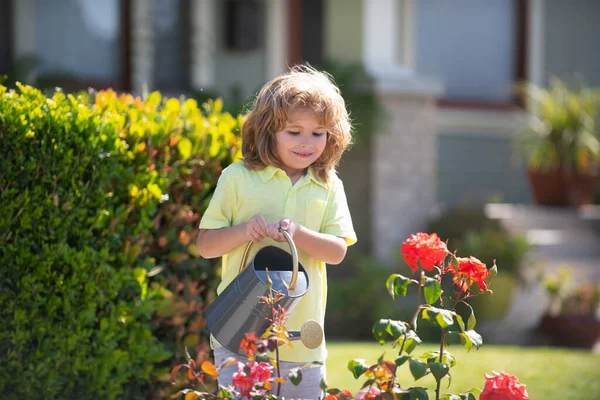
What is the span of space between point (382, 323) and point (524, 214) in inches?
281

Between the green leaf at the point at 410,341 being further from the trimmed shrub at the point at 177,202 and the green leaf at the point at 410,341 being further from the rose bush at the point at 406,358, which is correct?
the trimmed shrub at the point at 177,202

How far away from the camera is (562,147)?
938 centimetres

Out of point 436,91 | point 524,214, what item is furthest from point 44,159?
point 524,214

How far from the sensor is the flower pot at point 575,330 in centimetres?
721

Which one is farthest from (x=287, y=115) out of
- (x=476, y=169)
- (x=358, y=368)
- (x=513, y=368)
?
(x=476, y=169)

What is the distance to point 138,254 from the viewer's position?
3.50 metres

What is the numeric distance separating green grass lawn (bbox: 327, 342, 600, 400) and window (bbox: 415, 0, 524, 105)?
16.6 feet

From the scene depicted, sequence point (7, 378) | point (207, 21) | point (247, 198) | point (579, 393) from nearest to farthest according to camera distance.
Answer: point (247, 198) < point (7, 378) < point (579, 393) < point (207, 21)

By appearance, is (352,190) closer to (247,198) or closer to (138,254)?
(138,254)

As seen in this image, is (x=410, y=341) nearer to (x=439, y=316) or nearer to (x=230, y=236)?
(x=439, y=316)

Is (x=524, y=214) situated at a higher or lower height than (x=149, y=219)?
lower

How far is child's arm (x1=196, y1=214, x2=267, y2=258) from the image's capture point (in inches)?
99.7

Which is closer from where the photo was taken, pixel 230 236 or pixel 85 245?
pixel 230 236

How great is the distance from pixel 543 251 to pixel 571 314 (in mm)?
1403
